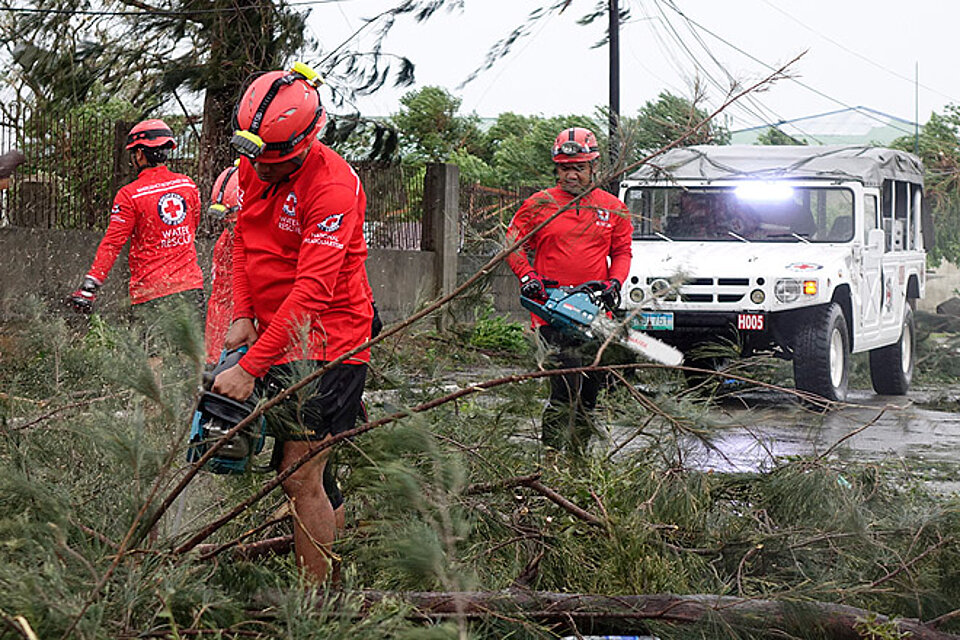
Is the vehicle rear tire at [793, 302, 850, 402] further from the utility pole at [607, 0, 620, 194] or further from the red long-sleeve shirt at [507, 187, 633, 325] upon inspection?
the red long-sleeve shirt at [507, 187, 633, 325]

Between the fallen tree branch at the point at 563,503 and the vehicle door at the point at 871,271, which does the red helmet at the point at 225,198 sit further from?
the vehicle door at the point at 871,271

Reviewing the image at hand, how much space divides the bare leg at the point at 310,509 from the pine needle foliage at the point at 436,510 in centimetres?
7

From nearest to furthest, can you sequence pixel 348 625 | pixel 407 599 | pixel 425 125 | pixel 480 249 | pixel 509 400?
pixel 348 625, pixel 407 599, pixel 509 400, pixel 480 249, pixel 425 125

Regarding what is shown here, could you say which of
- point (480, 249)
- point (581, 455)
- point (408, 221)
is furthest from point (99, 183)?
point (581, 455)

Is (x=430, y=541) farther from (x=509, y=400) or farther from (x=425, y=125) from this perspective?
(x=425, y=125)

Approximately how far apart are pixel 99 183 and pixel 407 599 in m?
8.91

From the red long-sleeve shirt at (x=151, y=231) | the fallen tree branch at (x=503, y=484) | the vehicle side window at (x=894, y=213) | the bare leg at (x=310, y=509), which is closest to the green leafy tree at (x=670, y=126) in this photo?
the fallen tree branch at (x=503, y=484)

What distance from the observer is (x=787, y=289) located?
37.2 ft

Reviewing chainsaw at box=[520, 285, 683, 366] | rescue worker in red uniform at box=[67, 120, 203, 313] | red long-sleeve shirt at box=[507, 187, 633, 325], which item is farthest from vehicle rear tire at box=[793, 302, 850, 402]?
rescue worker in red uniform at box=[67, 120, 203, 313]

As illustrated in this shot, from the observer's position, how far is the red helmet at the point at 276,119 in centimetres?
410

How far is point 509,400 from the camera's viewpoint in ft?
15.2

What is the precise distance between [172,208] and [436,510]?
17.3 feet

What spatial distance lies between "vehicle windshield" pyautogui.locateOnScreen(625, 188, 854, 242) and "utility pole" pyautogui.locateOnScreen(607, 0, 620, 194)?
70 cm

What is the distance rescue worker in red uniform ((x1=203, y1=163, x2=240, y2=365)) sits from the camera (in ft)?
23.2
